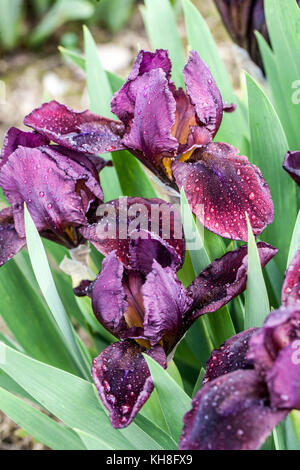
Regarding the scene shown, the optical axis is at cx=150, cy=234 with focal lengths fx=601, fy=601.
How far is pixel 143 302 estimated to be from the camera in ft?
2.26

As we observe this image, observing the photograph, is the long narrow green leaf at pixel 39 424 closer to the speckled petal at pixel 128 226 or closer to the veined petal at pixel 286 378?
the speckled petal at pixel 128 226

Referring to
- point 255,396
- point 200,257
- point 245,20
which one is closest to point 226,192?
point 200,257

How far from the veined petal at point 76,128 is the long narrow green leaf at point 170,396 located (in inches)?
11.7

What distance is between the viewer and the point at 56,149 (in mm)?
772

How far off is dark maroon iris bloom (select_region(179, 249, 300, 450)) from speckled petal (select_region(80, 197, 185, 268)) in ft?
0.69

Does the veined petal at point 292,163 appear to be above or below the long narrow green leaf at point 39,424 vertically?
above

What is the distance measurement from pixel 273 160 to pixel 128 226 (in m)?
0.28

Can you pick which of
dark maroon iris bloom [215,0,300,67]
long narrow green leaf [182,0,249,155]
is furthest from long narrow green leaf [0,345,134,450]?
dark maroon iris bloom [215,0,300,67]

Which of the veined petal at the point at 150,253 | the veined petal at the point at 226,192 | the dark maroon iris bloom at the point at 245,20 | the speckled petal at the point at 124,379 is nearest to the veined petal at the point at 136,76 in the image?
the veined petal at the point at 226,192

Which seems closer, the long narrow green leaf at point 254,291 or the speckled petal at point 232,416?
the speckled petal at point 232,416

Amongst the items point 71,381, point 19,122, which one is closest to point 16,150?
point 71,381

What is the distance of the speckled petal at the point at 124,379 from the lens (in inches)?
23.6

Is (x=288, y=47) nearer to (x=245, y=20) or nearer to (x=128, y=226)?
(x=245, y=20)
